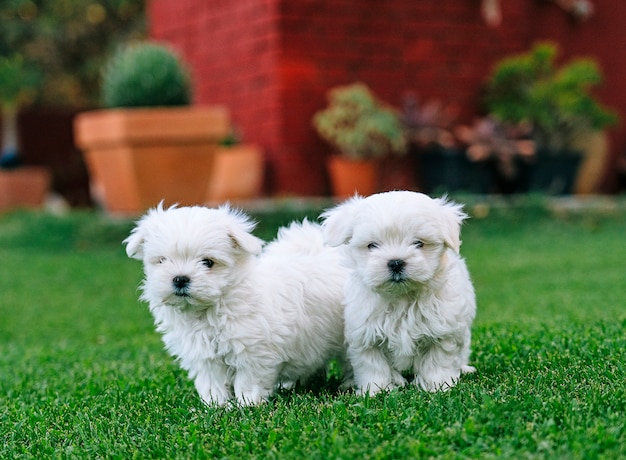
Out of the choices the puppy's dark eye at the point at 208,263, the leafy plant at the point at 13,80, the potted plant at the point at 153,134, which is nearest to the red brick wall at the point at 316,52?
the potted plant at the point at 153,134

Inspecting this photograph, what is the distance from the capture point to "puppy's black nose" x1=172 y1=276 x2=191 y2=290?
12.2 feet

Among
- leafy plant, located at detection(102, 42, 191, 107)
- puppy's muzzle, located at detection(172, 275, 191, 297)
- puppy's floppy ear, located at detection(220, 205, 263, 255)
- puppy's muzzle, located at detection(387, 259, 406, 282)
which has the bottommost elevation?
puppy's muzzle, located at detection(172, 275, 191, 297)

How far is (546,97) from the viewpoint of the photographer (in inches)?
548

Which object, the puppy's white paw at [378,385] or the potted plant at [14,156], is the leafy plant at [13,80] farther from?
the puppy's white paw at [378,385]

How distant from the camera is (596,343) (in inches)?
175

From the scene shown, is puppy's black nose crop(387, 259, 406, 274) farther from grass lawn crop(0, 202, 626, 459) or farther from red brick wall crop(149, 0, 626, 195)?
red brick wall crop(149, 0, 626, 195)

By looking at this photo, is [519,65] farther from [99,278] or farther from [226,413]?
[226,413]

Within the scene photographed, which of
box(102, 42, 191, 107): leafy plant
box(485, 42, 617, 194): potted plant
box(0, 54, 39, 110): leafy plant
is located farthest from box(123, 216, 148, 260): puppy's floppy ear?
box(0, 54, 39, 110): leafy plant

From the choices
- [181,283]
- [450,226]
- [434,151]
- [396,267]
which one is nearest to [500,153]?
[434,151]

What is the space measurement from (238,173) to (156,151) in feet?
7.08

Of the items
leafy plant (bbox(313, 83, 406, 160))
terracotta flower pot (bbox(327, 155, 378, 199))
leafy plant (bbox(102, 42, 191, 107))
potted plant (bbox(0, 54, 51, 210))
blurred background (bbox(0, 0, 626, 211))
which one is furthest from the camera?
potted plant (bbox(0, 54, 51, 210))

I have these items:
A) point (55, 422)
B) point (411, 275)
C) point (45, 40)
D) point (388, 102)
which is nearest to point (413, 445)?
point (411, 275)

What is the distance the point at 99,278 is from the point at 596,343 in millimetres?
6002

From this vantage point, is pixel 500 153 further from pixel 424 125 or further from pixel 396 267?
pixel 396 267
